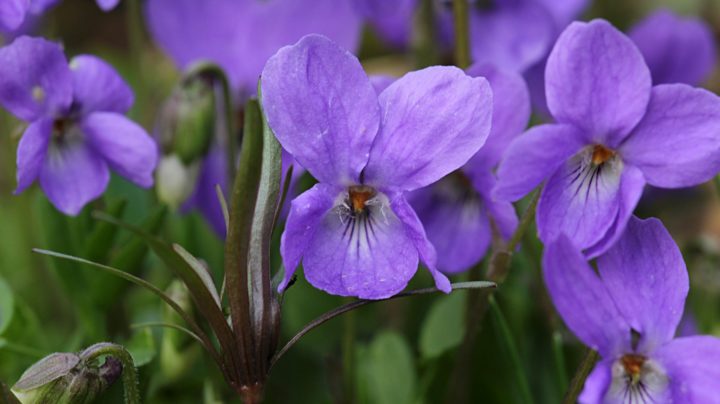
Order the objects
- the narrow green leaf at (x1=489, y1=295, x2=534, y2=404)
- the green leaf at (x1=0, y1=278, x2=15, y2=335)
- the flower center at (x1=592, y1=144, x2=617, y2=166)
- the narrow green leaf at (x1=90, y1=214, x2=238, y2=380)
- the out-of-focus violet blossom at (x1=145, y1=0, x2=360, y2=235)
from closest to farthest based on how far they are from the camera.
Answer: the narrow green leaf at (x1=90, y1=214, x2=238, y2=380)
the flower center at (x1=592, y1=144, x2=617, y2=166)
the narrow green leaf at (x1=489, y1=295, x2=534, y2=404)
the green leaf at (x1=0, y1=278, x2=15, y2=335)
the out-of-focus violet blossom at (x1=145, y1=0, x2=360, y2=235)

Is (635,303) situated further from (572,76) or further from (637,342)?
(572,76)

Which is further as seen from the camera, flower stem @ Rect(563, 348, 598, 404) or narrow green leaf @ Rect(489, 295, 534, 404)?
narrow green leaf @ Rect(489, 295, 534, 404)

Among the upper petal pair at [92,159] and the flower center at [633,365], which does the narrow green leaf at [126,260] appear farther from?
the flower center at [633,365]

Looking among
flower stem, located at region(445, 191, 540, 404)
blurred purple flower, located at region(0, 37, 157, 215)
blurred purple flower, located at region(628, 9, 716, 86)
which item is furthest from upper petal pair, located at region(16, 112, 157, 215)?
blurred purple flower, located at region(628, 9, 716, 86)

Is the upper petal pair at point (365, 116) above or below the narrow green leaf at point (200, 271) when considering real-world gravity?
above

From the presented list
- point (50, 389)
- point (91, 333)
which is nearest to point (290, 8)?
point (91, 333)

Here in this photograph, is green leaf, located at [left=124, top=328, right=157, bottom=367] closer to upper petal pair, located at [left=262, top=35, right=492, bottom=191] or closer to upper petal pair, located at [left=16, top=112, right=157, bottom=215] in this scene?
upper petal pair, located at [left=16, top=112, right=157, bottom=215]

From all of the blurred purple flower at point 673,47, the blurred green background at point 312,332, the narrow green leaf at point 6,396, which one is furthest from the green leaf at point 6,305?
the blurred purple flower at point 673,47

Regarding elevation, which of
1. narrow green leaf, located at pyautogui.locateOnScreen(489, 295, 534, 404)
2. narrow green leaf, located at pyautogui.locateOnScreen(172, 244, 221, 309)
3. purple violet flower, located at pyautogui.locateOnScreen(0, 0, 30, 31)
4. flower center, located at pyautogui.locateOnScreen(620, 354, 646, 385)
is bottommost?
narrow green leaf, located at pyautogui.locateOnScreen(489, 295, 534, 404)
